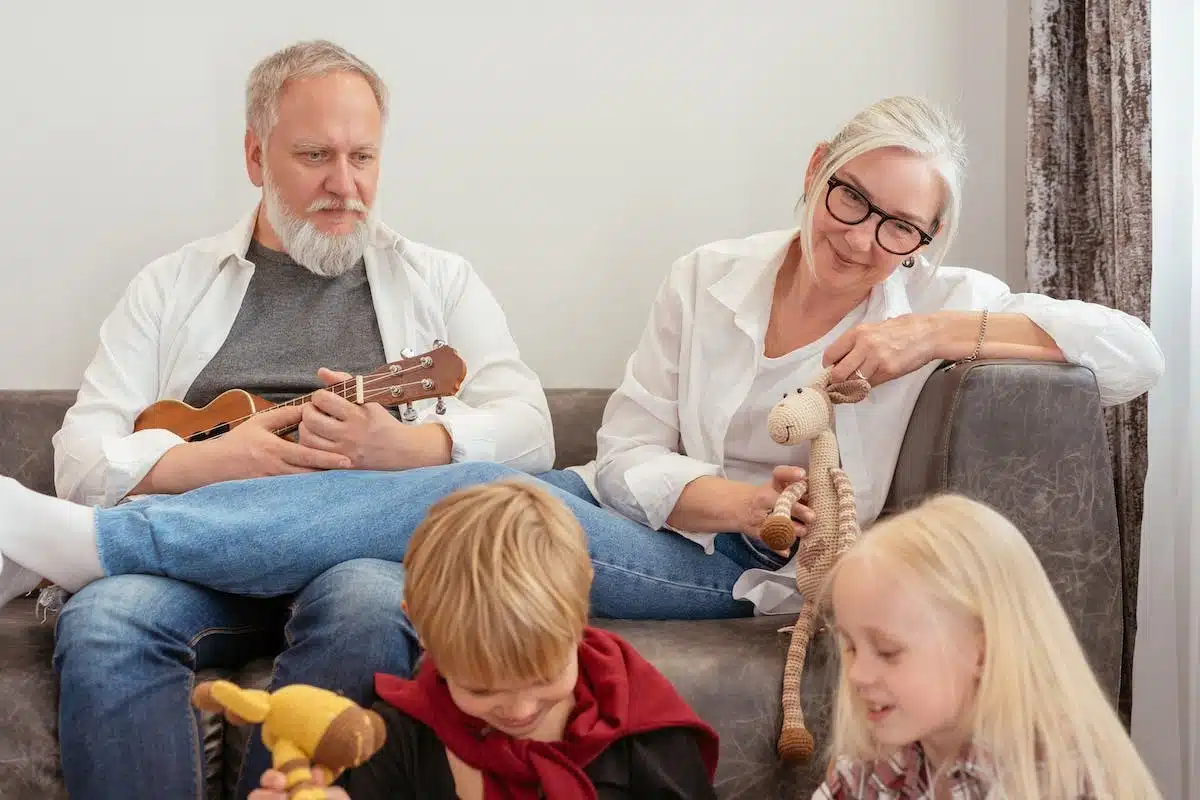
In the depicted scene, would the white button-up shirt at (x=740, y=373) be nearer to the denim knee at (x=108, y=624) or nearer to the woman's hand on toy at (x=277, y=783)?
the denim knee at (x=108, y=624)

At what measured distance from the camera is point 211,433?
6.73 ft

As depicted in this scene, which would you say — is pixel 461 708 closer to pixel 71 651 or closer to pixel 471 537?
pixel 471 537

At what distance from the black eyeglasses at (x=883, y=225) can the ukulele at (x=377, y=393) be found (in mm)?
596

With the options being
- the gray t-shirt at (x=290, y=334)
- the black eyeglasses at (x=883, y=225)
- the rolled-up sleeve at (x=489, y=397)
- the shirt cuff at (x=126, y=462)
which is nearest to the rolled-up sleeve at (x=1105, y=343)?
the black eyeglasses at (x=883, y=225)

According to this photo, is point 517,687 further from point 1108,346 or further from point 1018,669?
point 1108,346

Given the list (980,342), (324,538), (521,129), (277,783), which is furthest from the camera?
(521,129)

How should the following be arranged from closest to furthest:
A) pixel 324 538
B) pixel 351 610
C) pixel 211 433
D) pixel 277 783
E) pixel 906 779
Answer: pixel 277 783, pixel 906 779, pixel 351 610, pixel 324 538, pixel 211 433

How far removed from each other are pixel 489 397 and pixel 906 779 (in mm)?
1064

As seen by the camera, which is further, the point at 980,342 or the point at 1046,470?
the point at 980,342

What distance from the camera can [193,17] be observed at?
99.7 inches

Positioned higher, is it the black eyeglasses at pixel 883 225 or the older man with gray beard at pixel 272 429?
the black eyeglasses at pixel 883 225

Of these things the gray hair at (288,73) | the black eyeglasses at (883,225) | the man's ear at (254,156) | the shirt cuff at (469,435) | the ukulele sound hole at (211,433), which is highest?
the gray hair at (288,73)

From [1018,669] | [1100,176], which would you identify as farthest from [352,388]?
[1100,176]

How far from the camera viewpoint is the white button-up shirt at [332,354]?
2.06 metres
